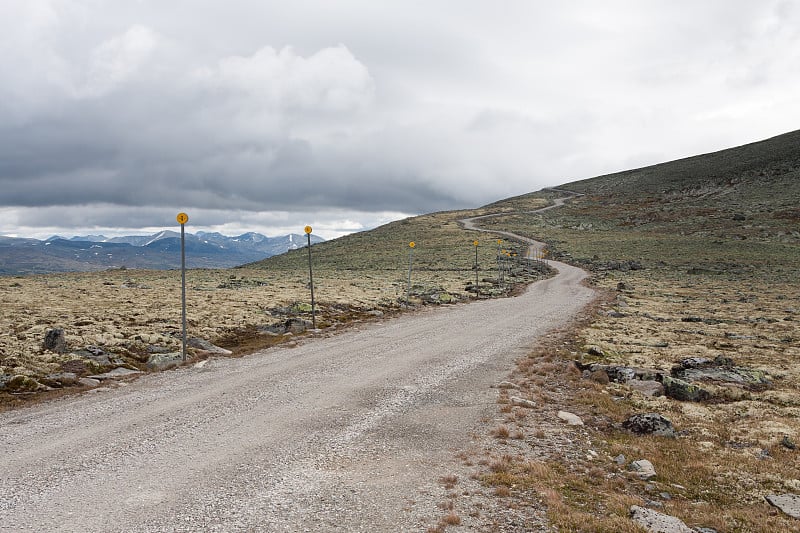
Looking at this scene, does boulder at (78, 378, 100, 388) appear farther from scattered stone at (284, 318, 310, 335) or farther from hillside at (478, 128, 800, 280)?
hillside at (478, 128, 800, 280)

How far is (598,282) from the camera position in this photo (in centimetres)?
5247

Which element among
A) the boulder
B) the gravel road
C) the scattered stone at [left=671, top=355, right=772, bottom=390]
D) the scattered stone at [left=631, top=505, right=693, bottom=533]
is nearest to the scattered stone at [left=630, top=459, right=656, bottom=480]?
the scattered stone at [left=631, top=505, right=693, bottom=533]

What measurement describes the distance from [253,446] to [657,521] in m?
7.33

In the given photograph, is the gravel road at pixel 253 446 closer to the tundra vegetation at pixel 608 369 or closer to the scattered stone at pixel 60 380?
the tundra vegetation at pixel 608 369

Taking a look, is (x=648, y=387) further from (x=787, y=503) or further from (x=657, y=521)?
(x=657, y=521)

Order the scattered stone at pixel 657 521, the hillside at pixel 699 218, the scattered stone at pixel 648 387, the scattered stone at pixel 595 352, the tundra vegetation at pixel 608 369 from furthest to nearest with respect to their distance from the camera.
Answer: the hillside at pixel 699 218 → the scattered stone at pixel 595 352 → the scattered stone at pixel 648 387 → the tundra vegetation at pixel 608 369 → the scattered stone at pixel 657 521

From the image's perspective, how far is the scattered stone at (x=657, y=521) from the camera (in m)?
6.45

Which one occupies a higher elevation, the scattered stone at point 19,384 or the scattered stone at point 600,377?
the scattered stone at point 19,384

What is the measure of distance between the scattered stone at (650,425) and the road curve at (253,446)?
3.26 metres

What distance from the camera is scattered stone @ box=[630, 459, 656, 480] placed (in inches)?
331

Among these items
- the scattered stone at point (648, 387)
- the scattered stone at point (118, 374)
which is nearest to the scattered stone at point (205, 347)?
the scattered stone at point (118, 374)

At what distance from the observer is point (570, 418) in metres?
11.4

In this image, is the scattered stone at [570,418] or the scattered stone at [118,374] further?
the scattered stone at [118,374]

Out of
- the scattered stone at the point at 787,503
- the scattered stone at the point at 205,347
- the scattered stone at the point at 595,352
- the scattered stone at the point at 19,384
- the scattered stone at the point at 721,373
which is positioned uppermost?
the scattered stone at the point at 19,384
